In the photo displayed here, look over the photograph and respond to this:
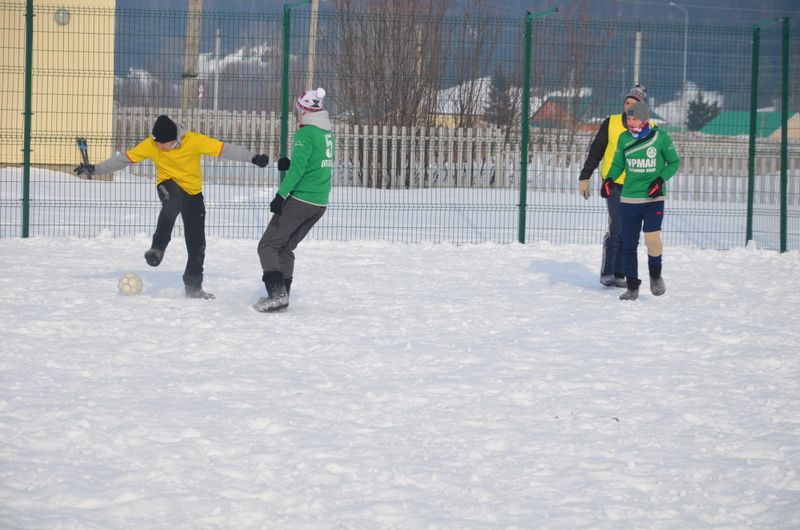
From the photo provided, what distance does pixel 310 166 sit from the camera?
940 centimetres

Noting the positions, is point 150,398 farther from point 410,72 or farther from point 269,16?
point 410,72

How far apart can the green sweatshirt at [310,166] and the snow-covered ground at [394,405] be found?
1005 millimetres

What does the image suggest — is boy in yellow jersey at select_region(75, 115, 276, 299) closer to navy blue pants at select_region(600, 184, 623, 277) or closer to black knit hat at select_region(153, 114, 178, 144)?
black knit hat at select_region(153, 114, 178, 144)

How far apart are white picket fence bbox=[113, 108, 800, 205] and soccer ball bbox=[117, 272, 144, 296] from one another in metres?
4.76

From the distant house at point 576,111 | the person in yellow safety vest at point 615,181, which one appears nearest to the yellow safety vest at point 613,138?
the person in yellow safety vest at point 615,181

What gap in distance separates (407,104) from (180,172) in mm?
7381

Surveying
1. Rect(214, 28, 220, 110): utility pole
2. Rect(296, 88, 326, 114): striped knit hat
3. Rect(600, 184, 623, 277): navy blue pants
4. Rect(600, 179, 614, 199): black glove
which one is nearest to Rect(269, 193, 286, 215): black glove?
Rect(296, 88, 326, 114): striped knit hat

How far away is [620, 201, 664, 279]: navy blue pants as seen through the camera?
10414mm

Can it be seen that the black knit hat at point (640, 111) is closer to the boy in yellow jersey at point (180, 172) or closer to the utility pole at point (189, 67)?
the boy in yellow jersey at point (180, 172)

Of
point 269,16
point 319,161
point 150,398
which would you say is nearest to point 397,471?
point 150,398

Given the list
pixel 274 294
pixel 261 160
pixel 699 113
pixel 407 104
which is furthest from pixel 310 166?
pixel 407 104

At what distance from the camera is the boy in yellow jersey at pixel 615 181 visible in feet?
35.9

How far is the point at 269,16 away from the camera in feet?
46.9

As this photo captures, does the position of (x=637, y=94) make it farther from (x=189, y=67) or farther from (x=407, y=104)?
(x=407, y=104)
